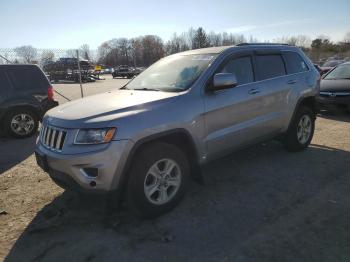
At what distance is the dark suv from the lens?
8133 millimetres

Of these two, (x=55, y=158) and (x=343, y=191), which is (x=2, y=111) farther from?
(x=343, y=191)

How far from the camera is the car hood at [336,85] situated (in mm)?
9570

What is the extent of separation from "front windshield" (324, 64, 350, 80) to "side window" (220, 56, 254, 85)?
264 inches

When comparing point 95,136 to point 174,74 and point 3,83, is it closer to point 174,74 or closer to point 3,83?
point 174,74

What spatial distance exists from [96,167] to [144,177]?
536 mm

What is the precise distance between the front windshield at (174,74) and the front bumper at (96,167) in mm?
1201

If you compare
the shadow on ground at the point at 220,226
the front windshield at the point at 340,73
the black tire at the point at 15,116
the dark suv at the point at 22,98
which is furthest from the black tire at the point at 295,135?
the black tire at the point at 15,116

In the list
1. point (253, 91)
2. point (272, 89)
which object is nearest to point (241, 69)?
point (253, 91)

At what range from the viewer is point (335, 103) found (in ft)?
31.2

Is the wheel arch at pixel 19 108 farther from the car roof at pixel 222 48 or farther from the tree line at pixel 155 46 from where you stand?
the tree line at pixel 155 46

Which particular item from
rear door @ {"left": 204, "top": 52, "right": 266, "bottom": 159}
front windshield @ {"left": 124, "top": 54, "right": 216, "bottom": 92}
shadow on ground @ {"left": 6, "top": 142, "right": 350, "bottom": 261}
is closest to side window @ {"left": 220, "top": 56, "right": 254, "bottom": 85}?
rear door @ {"left": 204, "top": 52, "right": 266, "bottom": 159}

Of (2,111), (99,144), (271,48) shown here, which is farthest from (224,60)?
(2,111)

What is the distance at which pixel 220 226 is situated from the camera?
3637 millimetres

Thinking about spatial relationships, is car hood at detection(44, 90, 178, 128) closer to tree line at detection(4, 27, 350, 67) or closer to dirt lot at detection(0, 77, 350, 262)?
dirt lot at detection(0, 77, 350, 262)
